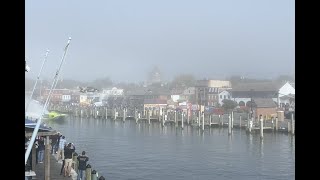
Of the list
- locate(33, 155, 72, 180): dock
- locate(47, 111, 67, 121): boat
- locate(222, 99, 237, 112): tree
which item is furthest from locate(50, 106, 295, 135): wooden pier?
locate(33, 155, 72, 180): dock

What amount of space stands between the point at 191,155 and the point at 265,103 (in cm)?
1144

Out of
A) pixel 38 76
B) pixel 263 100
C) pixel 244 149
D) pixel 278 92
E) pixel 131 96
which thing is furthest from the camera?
pixel 131 96

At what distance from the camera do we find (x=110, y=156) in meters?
14.6

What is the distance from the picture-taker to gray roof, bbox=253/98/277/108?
2555cm

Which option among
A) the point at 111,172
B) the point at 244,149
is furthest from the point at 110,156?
the point at 244,149

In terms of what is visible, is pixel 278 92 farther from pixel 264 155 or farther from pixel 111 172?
pixel 111 172

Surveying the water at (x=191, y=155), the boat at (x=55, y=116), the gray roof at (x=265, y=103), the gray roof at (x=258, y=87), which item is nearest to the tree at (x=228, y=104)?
the gray roof at (x=258, y=87)

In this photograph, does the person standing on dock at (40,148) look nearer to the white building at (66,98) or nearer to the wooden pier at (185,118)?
the wooden pier at (185,118)

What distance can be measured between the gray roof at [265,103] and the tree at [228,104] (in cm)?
225

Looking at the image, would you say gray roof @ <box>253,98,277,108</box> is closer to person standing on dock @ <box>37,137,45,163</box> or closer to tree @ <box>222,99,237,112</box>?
tree @ <box>222,99,237,112</box>

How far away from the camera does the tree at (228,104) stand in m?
28.2

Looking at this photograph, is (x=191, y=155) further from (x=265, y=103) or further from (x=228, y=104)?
(x=228, y=104)
